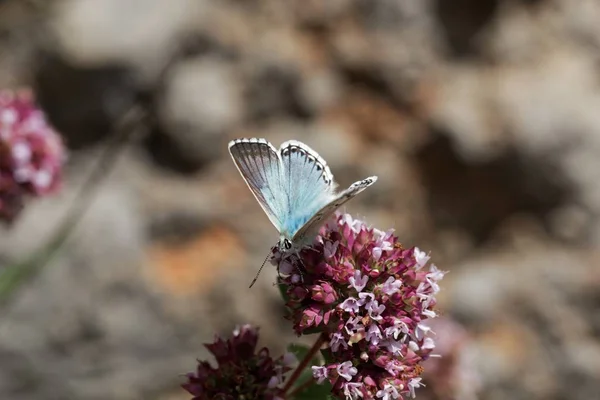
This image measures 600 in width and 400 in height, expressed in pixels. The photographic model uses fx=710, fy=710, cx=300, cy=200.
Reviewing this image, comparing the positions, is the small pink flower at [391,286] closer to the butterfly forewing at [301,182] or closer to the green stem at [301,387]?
the butterfly forewing at [301,182]

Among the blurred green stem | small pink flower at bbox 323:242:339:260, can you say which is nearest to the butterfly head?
small pink flower at bbox 323:242:339:260

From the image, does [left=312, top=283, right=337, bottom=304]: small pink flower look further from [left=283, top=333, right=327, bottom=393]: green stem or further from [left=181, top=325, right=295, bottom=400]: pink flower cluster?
[left=181, top=325, right=295, bottom=400]: pink flower cluster

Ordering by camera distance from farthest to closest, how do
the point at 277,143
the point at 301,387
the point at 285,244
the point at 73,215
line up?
the point at 277,143 → the point at 73,215 → the point at 301,387 → the point at 285,244

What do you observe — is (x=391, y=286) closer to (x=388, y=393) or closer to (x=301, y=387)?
(x=388, y=393)

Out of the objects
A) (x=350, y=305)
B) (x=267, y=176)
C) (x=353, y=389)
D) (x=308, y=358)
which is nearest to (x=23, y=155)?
(x=267, y=176)

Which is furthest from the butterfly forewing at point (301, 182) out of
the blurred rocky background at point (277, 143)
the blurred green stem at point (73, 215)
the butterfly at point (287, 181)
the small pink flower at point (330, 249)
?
the blurred rocky background at point (277, 143)
